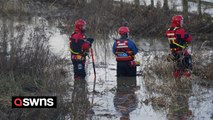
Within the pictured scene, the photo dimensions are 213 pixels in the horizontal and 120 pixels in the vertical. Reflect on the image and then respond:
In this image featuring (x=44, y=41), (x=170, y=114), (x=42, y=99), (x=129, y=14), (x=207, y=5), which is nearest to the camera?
(x=42, y=99)

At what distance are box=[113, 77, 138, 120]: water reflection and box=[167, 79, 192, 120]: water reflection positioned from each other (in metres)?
0.81

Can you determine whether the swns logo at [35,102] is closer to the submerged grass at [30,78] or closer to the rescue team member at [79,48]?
the submerged grass at [30,78]

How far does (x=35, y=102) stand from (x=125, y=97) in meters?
3.20

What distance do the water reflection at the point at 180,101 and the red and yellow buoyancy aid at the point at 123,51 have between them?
67.2 inches

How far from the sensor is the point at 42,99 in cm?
852

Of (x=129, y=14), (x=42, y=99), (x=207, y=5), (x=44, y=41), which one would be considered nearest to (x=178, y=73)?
(x=44, y=41)

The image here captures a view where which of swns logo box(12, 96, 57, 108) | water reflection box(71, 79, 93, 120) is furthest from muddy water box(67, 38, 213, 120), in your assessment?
swns logo box(12, 96, 57, 108)

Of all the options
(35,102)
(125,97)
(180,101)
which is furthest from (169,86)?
(35,102)

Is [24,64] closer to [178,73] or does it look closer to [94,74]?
[94,74]

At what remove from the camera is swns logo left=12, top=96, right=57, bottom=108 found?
8352 millimetres

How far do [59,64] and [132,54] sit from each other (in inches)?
74.7

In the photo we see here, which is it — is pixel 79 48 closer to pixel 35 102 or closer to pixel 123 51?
pixel 123 51

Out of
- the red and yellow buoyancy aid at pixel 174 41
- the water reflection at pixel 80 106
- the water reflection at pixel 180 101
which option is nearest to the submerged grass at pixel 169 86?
the water reflection at pixel 180 101

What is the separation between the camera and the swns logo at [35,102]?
835 cm
